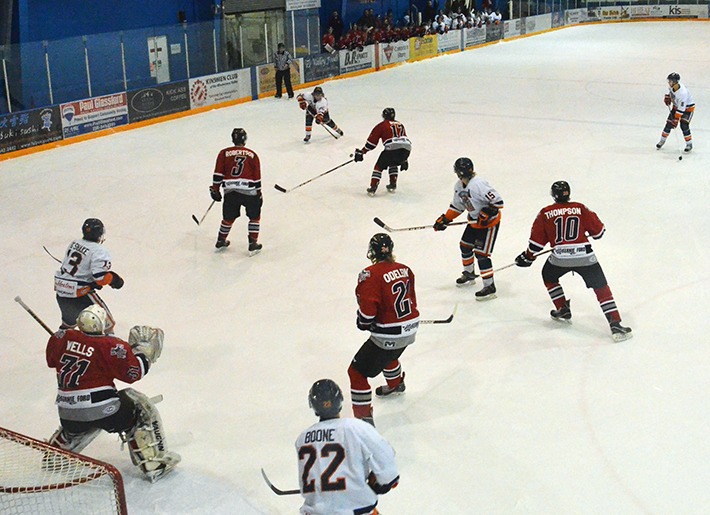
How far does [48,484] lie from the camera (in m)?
4.44

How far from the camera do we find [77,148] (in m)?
14.4

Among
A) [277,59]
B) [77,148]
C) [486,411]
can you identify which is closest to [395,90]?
[277,59]

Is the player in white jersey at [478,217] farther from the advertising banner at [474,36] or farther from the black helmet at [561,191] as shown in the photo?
the advertising banner at [474,36]

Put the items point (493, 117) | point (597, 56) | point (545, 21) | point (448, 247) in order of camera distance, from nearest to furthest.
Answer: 1. point (448, 247)
2. point (493, 117)
3. point (597, 56)
4. point (545, 21)

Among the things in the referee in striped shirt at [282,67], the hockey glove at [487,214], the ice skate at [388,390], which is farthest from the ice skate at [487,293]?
the referee in striped shirt at [282,67]

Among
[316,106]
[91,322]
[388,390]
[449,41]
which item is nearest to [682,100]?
[316,106]

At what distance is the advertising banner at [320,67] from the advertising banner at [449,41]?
5.61 metres

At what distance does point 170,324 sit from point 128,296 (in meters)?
0.88

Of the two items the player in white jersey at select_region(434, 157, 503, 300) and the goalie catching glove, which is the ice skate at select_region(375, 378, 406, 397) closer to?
the goalie catching glove

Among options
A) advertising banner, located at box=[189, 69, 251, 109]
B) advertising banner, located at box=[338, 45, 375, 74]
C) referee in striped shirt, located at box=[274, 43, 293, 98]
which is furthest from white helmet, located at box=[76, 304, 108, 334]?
advertising banner, located at box=[338, 45, 375, 74]

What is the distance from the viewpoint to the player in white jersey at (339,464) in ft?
11.6

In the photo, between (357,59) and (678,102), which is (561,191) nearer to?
(678,102)

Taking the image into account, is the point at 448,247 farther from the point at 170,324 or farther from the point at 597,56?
the point at 597,56

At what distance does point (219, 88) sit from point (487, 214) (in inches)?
458
